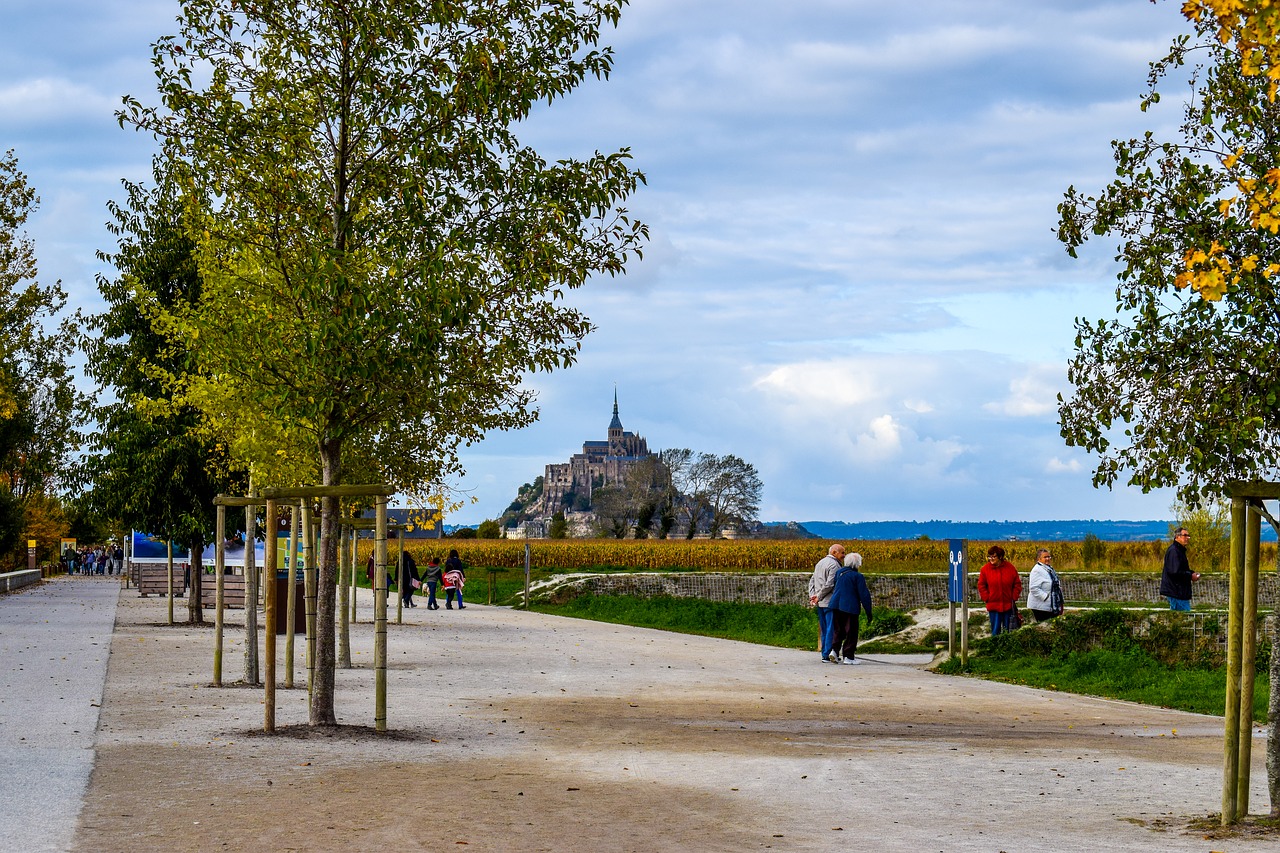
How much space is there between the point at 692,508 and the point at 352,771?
126m

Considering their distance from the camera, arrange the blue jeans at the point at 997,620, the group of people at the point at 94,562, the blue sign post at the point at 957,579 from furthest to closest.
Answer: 1. the group of people at the point at 94,562
2. the blue jeans at the point at 997,620
3. the blue sign post at the point at 957,579

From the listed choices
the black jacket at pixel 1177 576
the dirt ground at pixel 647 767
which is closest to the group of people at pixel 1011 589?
the black jacket at pixel 1177 576

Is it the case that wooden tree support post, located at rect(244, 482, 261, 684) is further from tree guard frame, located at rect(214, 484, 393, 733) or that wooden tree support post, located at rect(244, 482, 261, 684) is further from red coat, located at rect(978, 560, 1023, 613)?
red coat, located at rect(978, 560, 1023, 613)

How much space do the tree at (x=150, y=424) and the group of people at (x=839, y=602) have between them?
12.3 metres

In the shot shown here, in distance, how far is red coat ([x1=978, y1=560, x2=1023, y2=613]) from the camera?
936 inches

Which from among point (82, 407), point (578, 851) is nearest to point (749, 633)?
point (82, 407)

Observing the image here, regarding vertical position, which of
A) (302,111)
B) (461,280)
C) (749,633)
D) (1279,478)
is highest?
(302,111)

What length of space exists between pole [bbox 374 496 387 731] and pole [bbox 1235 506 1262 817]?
244 inches

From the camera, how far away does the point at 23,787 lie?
985 cm

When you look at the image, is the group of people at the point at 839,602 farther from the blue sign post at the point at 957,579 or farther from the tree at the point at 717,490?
the tree at the point at 717,490

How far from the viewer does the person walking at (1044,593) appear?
23641mm

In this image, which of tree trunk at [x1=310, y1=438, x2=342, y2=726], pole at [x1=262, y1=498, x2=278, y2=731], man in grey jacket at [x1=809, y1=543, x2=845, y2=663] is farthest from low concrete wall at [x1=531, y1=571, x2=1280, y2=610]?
pole at [x1=262, y1=498, x2=278, y2=731]

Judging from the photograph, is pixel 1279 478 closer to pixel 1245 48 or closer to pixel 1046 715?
pixel 1245 48

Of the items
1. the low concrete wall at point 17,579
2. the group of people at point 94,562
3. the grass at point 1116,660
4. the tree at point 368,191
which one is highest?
the tree at point 368,191
